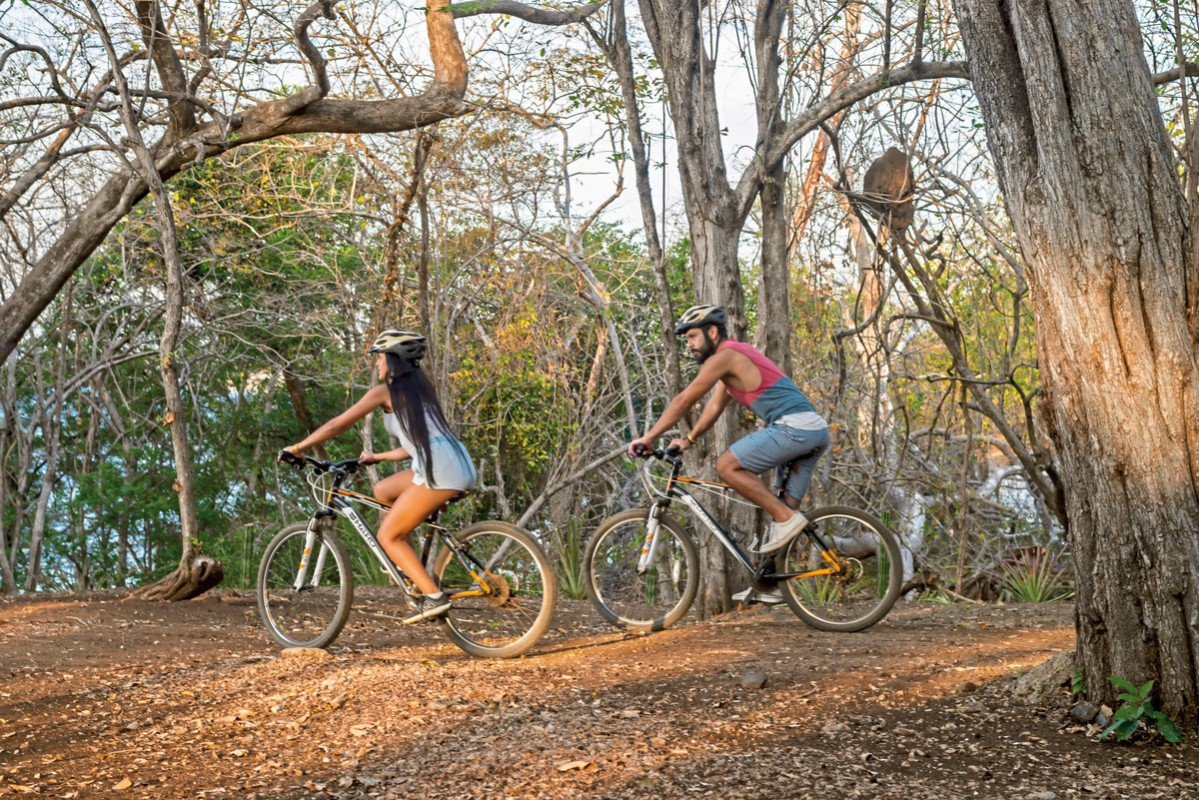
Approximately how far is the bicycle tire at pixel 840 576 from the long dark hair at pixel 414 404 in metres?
2.23

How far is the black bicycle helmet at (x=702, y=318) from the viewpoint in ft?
22.4

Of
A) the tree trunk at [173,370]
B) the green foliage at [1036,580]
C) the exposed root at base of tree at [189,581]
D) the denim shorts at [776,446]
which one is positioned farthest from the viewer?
the green foliage at [1036,580]

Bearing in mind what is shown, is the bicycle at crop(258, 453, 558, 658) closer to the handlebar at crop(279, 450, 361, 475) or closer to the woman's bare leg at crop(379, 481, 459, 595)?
the handlebar at crop(279, 450, 361, 475)

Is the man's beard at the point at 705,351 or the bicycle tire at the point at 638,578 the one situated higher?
the man's beard at the point at 705,351

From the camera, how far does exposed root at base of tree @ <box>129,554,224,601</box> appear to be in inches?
329

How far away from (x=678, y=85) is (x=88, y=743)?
552 centimetres

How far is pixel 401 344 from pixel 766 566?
8.27 feet

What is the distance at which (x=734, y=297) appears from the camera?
8180 millimetres

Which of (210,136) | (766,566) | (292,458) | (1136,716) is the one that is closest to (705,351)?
(766,566)

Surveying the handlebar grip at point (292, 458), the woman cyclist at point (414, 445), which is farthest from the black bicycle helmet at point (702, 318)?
the handlebar grip at point (292, 458)

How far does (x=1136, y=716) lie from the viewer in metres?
4.41

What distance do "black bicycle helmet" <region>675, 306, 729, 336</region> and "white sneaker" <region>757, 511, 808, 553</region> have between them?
1.20 meters

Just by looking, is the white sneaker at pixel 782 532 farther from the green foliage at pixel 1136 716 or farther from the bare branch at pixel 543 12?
the bare branch at pixel 543 12

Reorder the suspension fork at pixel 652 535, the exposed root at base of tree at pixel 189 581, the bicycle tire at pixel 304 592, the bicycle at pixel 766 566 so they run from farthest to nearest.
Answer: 1. the exposed root at base of tree at pixel 189 581
2. the suspension fork at pixel 652 535
3. the bicycle at pixel 766 566
4. the bicycle tire at pixel 304 592
